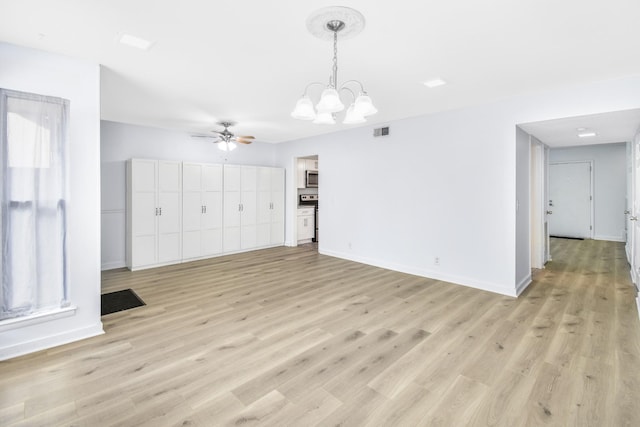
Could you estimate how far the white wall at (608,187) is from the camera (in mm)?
7629

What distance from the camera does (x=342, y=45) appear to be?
8.42ft

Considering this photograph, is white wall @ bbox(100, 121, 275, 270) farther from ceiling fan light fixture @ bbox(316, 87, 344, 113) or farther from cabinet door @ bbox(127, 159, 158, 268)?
ceiling fan light fixture @ bbox(316, 87, 344, 113)

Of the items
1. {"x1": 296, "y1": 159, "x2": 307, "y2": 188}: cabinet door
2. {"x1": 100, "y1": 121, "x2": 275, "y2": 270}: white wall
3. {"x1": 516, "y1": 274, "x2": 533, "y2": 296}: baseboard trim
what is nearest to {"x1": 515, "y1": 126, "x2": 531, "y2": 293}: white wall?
{"x1": 516, "y1": 274, "x2": 533, "y2": 296}: baseboard trim

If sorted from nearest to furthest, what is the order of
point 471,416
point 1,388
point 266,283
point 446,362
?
point 471,416, point 1,388, point 446,362, point 266,283

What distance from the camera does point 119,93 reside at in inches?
151

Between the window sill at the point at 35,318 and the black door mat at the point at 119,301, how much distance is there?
2.25 ft

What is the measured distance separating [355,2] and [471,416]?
266 cm

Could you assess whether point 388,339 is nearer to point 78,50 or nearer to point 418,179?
point 418,179

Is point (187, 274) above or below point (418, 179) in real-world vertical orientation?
below

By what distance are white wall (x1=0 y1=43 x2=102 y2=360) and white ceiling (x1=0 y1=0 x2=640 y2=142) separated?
5.7 inches

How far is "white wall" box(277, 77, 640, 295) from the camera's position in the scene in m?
3.87

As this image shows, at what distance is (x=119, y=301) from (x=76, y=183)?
5.59ft

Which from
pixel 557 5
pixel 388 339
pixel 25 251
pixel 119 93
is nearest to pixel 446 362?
pixel 388 339

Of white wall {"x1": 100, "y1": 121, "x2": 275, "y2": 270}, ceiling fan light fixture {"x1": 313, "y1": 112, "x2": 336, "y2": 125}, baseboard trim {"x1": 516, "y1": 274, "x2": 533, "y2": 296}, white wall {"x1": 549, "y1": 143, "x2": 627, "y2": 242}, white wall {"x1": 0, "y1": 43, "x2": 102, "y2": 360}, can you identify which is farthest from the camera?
white wall {"x1": 549, "y1": 143, "x2": 627, "y2": 242}
